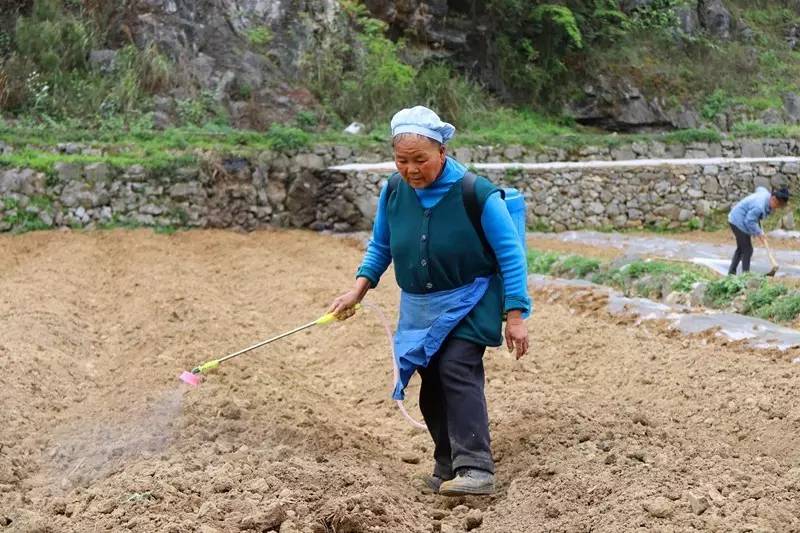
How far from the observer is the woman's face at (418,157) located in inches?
159

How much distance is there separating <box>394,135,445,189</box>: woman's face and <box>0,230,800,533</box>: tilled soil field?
1.31 m

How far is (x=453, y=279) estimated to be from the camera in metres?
4.20

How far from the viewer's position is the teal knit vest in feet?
13.6

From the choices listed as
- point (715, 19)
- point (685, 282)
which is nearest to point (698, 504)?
point (685, 282)

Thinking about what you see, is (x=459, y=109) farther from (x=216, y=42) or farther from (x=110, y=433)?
(x=110, y=433)

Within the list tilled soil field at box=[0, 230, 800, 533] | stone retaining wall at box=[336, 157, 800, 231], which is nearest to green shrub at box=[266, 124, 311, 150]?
stone retaining wall at box=[336, 157, 800, 231]

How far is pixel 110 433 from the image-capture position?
4957mm

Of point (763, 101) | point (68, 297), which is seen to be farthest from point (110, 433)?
point (763, 101)

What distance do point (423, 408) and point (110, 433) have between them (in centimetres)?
164

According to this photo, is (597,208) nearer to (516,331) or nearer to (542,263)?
(542,263)

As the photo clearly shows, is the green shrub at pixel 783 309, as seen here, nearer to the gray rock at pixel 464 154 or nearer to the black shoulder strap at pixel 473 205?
the black shoulder strap at pixel 473 205

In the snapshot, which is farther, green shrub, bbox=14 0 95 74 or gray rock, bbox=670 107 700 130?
gray rock, bbox=670 107 700 130

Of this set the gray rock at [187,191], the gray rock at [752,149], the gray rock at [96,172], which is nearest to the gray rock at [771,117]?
the gray rock at [752,149]

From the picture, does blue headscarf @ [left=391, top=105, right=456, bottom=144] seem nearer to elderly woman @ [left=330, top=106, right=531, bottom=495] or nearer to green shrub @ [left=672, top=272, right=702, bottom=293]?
elderly woman @ [left=330, top=106, right=531, bottom=495]
